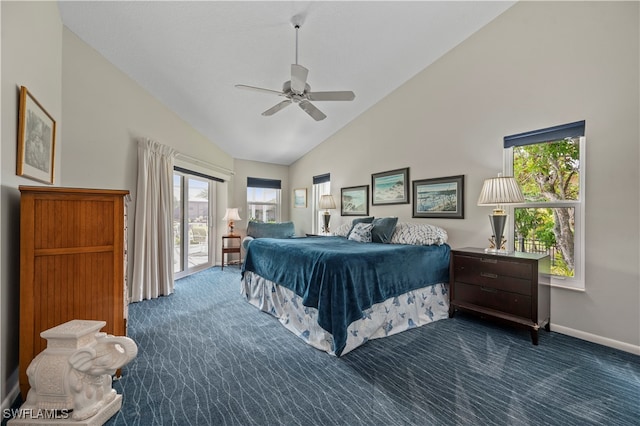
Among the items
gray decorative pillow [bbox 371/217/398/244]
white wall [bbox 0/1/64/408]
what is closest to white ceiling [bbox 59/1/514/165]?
white wall [bbox 0/1/64/408]

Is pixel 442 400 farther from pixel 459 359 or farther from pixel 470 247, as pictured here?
pixel 470 247

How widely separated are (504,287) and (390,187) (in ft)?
6.79

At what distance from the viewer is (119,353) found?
1.45 meters

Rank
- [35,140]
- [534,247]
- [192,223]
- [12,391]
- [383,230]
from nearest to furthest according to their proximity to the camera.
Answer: [12,391], [35,140], [534,247], [383,230], [192,223]

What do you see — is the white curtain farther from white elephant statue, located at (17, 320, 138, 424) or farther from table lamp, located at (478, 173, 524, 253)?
table lamp, located at (478, 173, 524, 253)

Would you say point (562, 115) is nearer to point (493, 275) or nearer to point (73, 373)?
point (493, 275)

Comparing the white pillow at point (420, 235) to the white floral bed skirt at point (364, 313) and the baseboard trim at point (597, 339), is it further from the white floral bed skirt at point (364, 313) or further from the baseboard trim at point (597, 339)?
the baseboard trim at point (597, 339)

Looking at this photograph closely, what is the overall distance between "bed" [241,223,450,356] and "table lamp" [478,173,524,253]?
23.3 inches

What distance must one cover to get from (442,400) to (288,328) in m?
1.46

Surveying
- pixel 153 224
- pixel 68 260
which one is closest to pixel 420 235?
pixel 68 260

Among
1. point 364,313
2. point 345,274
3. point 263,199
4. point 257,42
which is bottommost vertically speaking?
point 364,313

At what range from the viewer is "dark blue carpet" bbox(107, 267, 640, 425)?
1500mm

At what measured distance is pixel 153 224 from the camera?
355 centimetres

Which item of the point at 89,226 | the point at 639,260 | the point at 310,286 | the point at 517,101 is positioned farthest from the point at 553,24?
the point at 89,226
